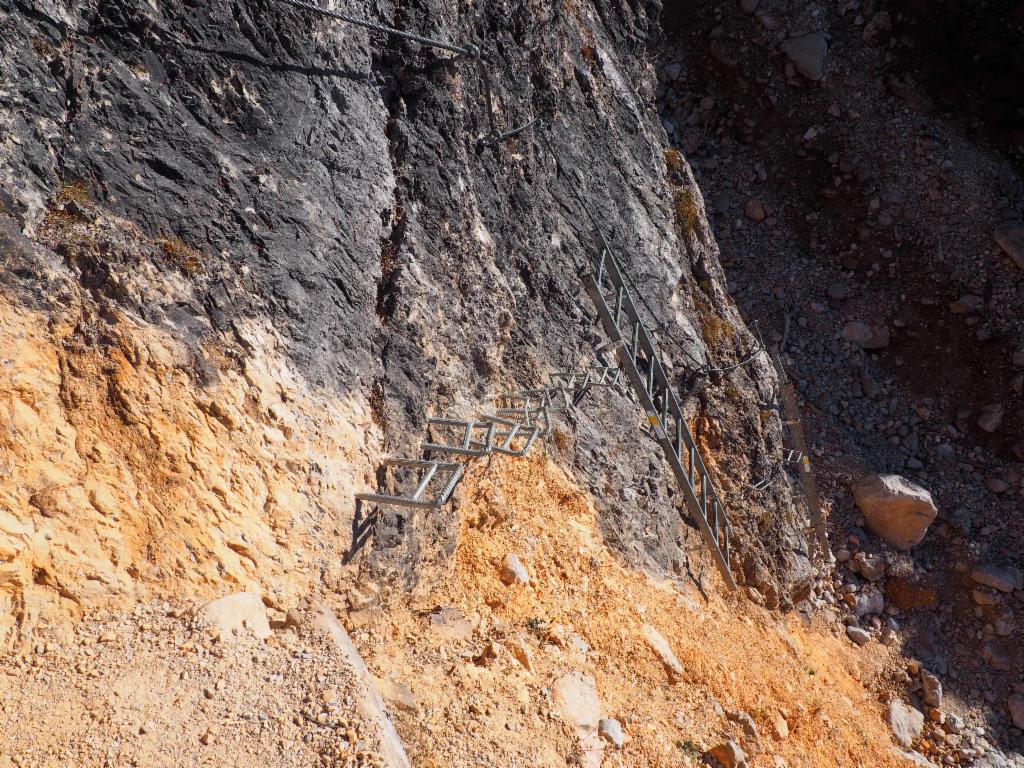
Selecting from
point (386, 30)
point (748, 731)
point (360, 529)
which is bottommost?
point (748, 731)

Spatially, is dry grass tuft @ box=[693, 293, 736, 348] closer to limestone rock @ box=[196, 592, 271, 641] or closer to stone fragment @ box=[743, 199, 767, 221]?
stone fragment @ box=[743, 199, 767, 221]

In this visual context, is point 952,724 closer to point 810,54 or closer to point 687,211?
point 687,211

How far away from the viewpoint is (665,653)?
739 centimetres

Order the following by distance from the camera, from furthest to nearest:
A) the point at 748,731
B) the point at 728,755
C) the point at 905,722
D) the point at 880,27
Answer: the point at 880,27
the point at 905,722
the point at 748,731
the point at 728,755

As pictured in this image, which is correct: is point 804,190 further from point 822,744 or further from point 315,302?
point 315,302

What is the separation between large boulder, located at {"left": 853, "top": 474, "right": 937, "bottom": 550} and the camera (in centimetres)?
1216

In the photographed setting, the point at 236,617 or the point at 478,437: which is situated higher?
the point at 478,437

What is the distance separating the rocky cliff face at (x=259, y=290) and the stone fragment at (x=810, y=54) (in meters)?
8.28

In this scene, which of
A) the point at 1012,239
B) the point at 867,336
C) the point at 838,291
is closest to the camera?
the point at 1012,239

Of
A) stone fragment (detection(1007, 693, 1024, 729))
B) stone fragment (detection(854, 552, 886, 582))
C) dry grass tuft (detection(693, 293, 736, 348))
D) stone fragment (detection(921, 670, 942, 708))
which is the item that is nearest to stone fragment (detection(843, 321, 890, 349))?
dry grass tuft (detection(693, 293, 736, 348))

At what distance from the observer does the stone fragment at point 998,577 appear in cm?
1201

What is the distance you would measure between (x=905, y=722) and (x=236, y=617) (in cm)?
1040

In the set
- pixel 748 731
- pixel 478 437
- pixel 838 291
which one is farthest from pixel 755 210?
pixel 748 731

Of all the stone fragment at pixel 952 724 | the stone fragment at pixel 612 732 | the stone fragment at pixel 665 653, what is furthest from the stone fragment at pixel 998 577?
the stone fragment at pixel 612 732
